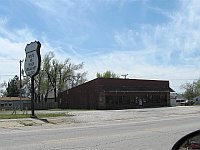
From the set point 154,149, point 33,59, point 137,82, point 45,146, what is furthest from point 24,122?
point 137,82

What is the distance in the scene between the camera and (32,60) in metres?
32.0

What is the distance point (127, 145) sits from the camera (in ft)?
40.1

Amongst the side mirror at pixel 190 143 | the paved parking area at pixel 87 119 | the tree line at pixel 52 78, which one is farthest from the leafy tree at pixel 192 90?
Result: the side mirror at pixel 190 143

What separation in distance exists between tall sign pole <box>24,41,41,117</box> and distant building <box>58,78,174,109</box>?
1140 inches

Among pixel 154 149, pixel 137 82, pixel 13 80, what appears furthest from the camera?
pixel 13 80

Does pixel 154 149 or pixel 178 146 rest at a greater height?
pixel 178 146

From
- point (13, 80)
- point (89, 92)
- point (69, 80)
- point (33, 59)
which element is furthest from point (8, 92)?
point (33, 59)

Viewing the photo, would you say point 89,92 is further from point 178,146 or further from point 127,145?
point 178,146

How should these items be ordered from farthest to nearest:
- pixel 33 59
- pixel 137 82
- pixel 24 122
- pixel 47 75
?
1. pixel 47 75
2. pixel 137 82
3. pixel 33 59
4. pixel 24 122

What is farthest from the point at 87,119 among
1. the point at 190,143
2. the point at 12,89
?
the point at 12,89

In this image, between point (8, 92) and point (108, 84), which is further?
point (8, 92)

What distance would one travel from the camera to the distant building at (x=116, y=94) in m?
61.2

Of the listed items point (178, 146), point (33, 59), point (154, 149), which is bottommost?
point (154, 149)

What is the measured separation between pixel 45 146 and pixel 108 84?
166 feet
